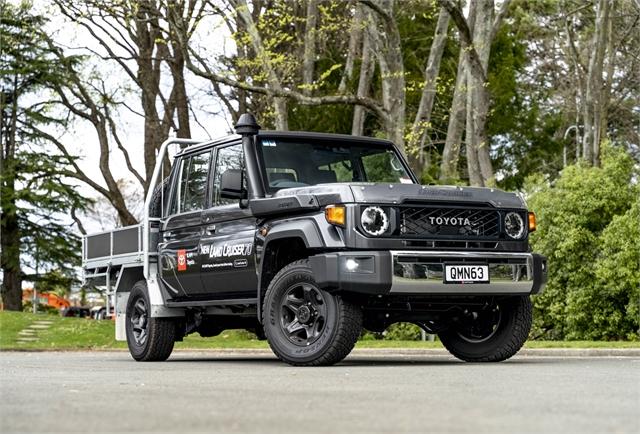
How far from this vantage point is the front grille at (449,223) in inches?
451

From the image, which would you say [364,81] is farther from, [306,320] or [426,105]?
[306,320]

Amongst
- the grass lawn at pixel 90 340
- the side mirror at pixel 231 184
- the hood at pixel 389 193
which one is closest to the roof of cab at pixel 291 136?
the side mirror at pixel 231 184

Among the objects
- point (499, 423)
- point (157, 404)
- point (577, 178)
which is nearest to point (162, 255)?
point (157, 404)

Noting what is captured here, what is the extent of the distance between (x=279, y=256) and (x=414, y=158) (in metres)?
14.2

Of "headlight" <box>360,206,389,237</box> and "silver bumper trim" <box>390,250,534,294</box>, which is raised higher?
"headlight" <box>360,206,389,237</box>

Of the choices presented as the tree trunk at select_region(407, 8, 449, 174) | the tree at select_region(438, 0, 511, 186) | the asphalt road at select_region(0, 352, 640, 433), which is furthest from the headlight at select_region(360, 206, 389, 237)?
the tree at select_region(438, 0, 511, 186)

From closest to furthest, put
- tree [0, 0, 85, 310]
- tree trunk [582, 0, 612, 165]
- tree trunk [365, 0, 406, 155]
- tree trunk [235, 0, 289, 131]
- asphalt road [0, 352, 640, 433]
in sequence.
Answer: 1. asphalt road [0, 352, 640, 433]
2. tree trunk [365, 0, 406, 155]
3. tree trunk [235, 0, 289, 131]
4. tree trunk [582, 0, 612, 165]
5. tree [0, 0, 85, 310]

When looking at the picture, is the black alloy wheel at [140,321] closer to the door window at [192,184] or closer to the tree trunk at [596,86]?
the door window at [192,184]

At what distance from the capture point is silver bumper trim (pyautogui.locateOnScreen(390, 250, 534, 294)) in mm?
11094

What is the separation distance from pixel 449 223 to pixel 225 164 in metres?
2.81

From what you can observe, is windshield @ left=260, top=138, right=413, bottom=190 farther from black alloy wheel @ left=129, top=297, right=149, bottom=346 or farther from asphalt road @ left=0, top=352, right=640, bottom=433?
black alloy wheel @ left=129, top=297, right=149, bottom=346

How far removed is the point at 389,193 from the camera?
11.4 metres

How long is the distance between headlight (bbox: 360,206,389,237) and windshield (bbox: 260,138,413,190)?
4.66 ft

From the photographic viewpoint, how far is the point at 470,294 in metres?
11.5
